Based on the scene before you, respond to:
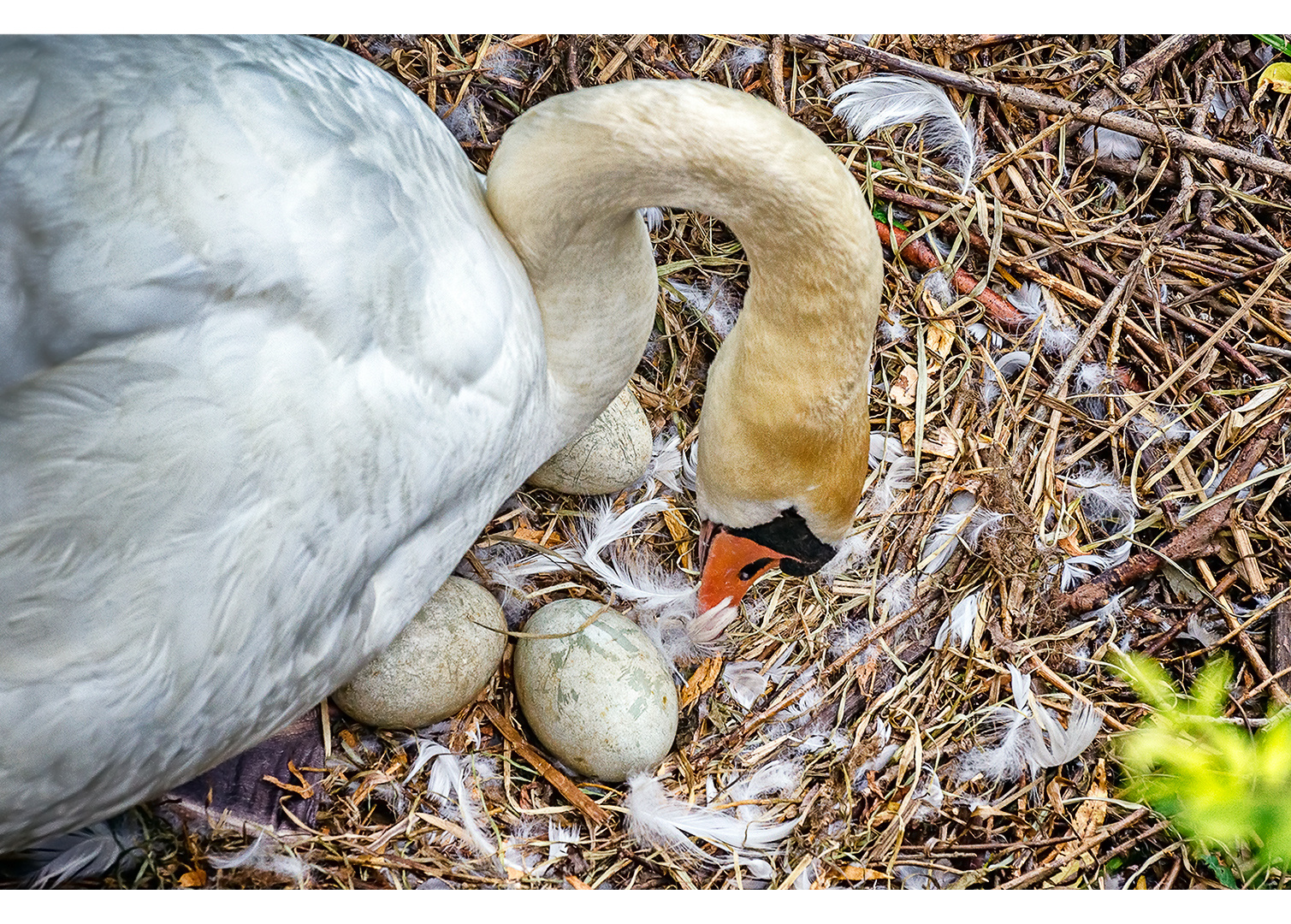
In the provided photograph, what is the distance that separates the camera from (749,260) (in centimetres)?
142

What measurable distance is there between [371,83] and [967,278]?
1374 mm

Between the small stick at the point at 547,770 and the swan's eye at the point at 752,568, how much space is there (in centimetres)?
50

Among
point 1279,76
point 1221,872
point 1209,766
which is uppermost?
point 1279,76

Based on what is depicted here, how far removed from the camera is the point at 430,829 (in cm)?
172

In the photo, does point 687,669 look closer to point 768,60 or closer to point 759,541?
point 759,541

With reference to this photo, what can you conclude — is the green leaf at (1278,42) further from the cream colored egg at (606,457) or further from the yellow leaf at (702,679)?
the yellow leaf at (702,679)

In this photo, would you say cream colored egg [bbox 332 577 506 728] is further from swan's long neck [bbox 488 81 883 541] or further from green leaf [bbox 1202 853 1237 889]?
green leaf [bbox 1202 853 1237 889]

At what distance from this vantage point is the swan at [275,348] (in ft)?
3.31

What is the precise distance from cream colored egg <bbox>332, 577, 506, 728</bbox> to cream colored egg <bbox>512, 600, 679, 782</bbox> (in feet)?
0.29

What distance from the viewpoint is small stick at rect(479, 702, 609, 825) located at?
178cm

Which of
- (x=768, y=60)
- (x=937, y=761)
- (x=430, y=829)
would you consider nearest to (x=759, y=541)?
(x=937, y=761)

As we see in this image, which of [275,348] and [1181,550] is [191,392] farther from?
[1181,550]

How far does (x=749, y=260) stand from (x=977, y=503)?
93cm

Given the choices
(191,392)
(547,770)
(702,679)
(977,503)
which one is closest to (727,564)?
(702,679)
